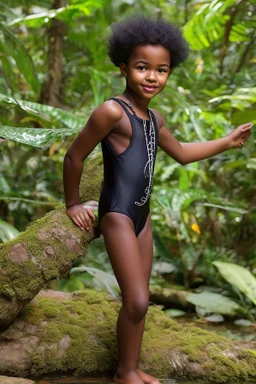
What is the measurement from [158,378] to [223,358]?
292 mm

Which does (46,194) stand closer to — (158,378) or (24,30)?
(158,378)

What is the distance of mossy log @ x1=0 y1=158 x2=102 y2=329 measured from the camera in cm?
216

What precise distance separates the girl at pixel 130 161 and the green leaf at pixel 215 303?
1.38 meters

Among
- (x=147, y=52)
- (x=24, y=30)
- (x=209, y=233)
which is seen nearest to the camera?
(x=147, y=52)

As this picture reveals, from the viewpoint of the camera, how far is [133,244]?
6.93 feet

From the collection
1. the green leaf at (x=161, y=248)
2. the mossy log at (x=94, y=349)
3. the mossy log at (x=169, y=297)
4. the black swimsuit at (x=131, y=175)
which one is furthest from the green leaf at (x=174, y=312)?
the black swimsuit at (x=131, y=175)

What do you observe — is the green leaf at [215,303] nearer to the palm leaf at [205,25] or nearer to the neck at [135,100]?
the neck at [135,100]

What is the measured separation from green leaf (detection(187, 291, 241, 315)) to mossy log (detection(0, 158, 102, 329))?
1.44 meters

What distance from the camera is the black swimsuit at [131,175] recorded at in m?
2.17

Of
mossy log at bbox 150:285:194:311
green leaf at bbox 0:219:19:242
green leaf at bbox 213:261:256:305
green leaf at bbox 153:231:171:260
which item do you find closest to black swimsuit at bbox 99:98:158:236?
green leaf at bbox 0:219:19:242

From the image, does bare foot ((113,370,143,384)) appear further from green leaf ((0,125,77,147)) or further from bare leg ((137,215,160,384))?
green leaf ((0,125,77,147))

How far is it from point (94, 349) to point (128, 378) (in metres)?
0.29

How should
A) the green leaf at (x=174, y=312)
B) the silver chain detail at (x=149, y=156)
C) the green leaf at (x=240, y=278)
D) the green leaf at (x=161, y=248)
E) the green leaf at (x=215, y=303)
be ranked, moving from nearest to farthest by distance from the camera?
the silver chain detail at (x=149, y=156)
the green leaf at (x=240, y=278)
the green leaf at (x=215, y=303)
the green leaf at (x=174, y=312)
the green leaf at (x=161, y=248)

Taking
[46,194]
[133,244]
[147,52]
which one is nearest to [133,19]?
[147,52]
